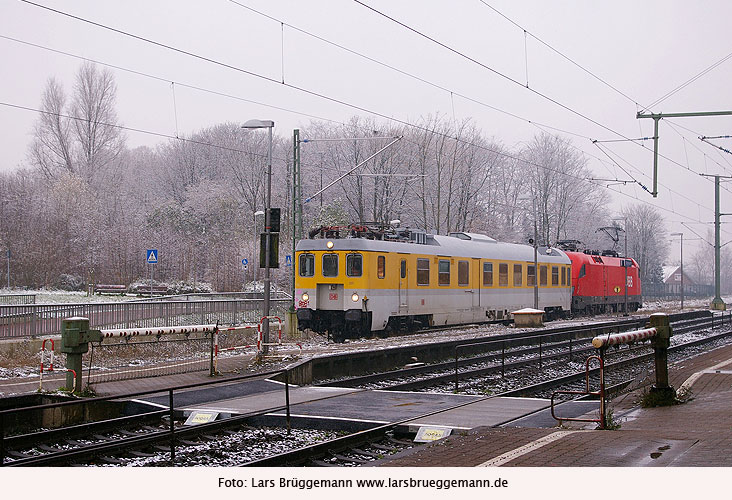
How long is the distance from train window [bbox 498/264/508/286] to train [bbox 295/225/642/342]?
4 centimetres

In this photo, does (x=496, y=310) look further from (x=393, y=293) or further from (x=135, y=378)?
(x=135, y=378)

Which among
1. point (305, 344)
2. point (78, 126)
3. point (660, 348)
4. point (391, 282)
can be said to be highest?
point (78, 126)

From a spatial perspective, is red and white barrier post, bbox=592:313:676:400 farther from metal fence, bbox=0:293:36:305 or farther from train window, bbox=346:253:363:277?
metal fence, bbox=0:293:36:305

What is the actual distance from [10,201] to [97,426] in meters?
24.1

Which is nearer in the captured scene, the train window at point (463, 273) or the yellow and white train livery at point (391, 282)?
the yellow and white train livery at point (391, 282)

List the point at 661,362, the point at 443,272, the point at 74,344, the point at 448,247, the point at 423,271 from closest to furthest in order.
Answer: the point at 661,362 → the point at 74,344 → the point at 423,271 → the point at 443,272 → the point at 448,247

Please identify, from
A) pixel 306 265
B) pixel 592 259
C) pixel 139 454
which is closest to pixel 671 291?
pixel 592 259

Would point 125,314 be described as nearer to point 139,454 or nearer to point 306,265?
point 306,265

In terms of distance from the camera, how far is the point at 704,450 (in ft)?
25.3

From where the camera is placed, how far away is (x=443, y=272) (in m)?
27.2

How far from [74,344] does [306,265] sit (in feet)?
41.7

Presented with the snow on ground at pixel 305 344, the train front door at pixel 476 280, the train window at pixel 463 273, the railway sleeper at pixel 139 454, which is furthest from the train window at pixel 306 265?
the railway sleeper at pixel 139 454

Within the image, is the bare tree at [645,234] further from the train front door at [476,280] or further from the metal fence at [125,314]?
the metal fence at [125,314]

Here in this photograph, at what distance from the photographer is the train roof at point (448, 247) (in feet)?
79.1
